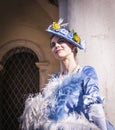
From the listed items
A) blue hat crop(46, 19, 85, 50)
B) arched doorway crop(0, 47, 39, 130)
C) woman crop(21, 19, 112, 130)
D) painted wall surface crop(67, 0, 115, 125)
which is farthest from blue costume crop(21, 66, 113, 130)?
arched doorway crop(0, 47, 39, 130)

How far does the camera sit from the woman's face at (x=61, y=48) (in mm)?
1536

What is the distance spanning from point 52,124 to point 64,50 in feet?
1.11

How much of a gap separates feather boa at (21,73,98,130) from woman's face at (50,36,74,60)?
0.31 ft

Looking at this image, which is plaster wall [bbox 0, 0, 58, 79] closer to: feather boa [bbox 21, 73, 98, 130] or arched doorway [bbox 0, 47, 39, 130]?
arched doorway [bbox 0, 47, 39, 130]

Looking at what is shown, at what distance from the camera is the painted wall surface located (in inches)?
78.4

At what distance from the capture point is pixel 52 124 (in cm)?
141

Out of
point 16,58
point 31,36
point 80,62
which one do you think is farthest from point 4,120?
point 80,62

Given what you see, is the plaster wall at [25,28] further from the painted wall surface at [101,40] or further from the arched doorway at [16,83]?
the painted wall surface at [101,40]

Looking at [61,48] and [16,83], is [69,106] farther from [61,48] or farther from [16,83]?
[16,83]

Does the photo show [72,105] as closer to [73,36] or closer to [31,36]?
[73,36]

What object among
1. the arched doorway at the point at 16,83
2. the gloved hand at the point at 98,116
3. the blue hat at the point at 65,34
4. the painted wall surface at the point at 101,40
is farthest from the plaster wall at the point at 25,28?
the gloved hand at the point at 98,116

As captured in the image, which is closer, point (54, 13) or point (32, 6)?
point (54, 13)

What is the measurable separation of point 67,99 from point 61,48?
25 cm

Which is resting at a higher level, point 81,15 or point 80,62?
point 81,15
